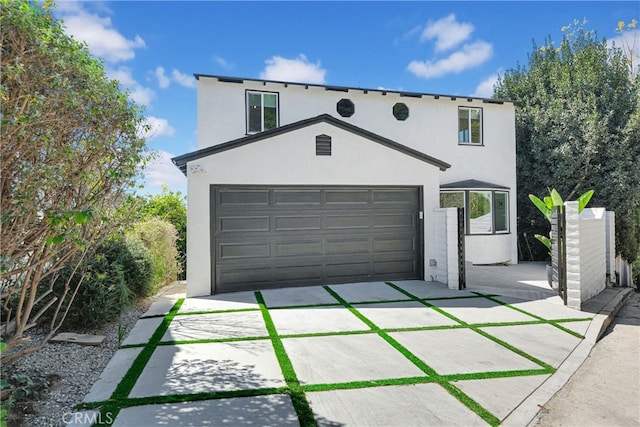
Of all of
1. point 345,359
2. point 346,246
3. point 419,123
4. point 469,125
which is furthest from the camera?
point 469,125

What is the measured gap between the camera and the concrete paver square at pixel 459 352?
15.0ft

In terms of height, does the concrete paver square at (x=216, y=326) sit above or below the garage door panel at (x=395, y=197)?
below

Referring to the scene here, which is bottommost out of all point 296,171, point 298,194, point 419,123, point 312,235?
point 312,235

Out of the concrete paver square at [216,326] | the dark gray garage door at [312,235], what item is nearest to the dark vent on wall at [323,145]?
the dark gray garage door at [312,235]

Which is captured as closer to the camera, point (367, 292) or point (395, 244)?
point (367, 292)

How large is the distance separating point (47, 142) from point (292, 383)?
3.47 m

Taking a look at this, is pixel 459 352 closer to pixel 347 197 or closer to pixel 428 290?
pixel 428 290

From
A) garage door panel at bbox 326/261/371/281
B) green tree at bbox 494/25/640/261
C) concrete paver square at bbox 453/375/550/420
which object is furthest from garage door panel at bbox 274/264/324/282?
green tree at bbox 494/25/640/261

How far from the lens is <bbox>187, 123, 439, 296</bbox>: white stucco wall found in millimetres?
8430

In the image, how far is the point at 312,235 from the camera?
9258mm

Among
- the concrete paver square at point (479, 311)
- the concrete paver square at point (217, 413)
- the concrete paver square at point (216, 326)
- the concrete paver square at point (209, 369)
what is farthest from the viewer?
the concrete paver square at point (479, 311)

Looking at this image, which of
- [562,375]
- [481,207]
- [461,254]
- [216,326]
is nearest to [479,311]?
[461,254]

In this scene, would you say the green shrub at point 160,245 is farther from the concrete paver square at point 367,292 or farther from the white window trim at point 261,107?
the concrete paver square at point 367,292

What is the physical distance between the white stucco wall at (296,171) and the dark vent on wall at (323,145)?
107 mm
